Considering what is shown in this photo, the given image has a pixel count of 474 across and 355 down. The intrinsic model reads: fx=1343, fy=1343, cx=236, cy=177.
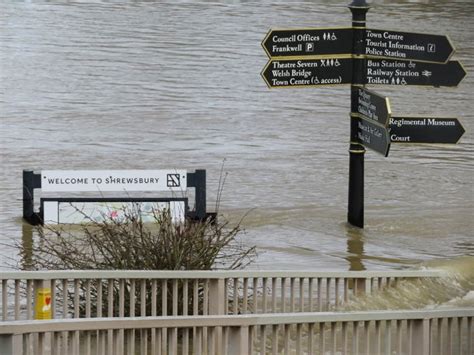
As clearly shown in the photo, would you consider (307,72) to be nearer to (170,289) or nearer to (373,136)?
(373,136)

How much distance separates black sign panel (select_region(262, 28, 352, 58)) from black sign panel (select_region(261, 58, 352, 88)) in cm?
9

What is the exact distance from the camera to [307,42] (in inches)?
599

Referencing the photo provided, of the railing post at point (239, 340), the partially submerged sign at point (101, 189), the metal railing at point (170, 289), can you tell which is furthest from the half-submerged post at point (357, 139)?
the railing post at point (239, 340)

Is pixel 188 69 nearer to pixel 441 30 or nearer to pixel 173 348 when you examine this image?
pixel 441 30

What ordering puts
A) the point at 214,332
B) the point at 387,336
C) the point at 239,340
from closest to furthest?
the point at 239,340 < the point at 214,332 < the point at 387,336

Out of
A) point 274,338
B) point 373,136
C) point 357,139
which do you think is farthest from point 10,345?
point 357,139

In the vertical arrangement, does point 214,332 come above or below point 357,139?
below

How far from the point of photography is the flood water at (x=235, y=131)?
15.0 metres

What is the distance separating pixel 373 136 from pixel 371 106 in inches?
13.5

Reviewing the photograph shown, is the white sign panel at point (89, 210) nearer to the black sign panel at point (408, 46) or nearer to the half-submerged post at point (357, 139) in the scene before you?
the half-submerged post at point (357, 139)

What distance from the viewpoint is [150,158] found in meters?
19.6

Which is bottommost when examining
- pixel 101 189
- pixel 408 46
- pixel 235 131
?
pixel 101 189

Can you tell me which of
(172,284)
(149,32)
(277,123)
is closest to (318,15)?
(149,32)

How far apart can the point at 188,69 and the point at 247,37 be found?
5.45m
